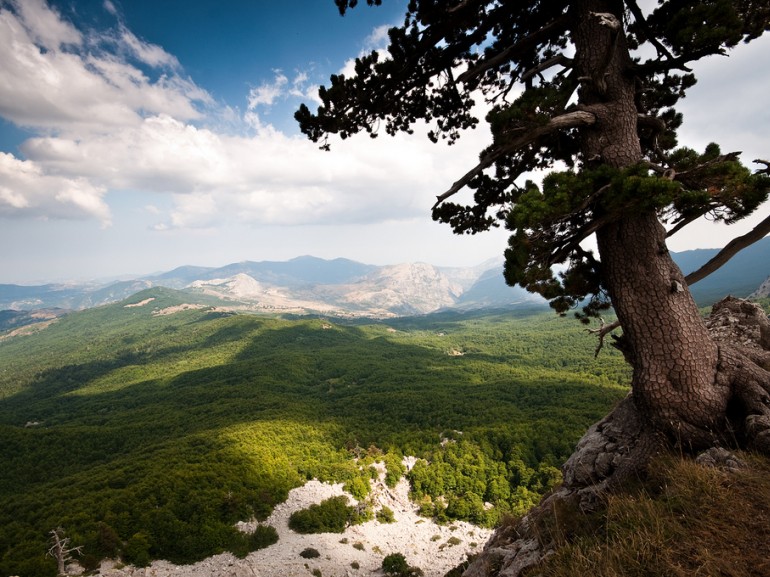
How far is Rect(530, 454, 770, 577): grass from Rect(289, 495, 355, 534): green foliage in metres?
45.4

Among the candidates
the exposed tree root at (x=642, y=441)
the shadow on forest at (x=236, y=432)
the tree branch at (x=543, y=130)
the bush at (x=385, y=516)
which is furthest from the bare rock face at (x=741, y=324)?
the bush at (x=385, y=516)

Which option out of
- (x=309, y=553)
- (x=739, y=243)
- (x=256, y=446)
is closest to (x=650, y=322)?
(x=739, y=243)

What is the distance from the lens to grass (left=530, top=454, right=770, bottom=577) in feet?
10.5

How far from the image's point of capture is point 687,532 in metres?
3.55

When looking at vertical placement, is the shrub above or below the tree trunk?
below

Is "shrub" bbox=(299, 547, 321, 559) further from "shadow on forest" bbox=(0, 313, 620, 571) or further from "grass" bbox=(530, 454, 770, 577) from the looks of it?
"grass" bbox=(530, 454, 770, 577)

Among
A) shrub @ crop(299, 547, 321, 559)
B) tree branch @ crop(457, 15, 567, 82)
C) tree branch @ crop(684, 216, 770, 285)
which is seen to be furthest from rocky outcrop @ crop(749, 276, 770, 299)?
tree branch @ crop(457, 15, 567, 82)

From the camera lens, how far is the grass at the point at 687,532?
319 centimetres

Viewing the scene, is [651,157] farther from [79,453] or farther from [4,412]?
[4,412]

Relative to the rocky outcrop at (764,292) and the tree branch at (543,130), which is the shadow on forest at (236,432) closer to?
the tree branch at (543,130)

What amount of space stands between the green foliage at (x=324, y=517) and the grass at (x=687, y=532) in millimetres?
45353

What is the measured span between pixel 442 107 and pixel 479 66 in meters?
2.00

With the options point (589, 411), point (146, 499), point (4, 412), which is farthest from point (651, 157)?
point (4, 412)

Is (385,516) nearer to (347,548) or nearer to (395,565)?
(347,548)
